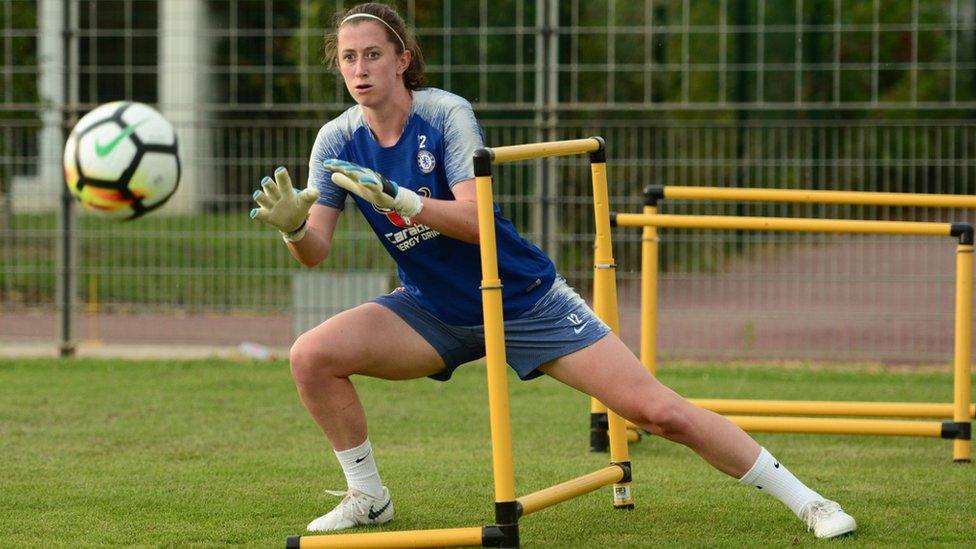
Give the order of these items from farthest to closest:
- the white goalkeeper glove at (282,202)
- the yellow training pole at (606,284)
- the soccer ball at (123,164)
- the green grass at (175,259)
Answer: the green grass at (175,259)
the soccer ball at (123,164)
the yellow training pole at (606,284)
the white goalkeeper glove at (282,202)

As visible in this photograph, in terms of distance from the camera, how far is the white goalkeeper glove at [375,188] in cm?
401

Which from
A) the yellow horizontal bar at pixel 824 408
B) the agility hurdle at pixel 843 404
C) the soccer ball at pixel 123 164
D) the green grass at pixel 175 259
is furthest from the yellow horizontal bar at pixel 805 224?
the green grass at pixel 175 259

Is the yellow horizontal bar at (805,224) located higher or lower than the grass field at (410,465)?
higher

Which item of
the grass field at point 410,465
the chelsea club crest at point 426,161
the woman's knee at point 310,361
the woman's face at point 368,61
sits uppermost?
the woman's face at point 368,61

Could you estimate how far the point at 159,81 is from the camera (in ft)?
35.8

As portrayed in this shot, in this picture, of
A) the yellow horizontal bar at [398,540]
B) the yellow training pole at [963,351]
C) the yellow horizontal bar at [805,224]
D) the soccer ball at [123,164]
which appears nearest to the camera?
the yellow horizontal bar at [398,540]

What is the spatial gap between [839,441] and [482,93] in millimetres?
4203

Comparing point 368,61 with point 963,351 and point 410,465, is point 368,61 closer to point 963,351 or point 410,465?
point 410,465

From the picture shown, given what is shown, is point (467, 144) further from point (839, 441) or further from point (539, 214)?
point (539, 214)

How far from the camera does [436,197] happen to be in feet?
14.9

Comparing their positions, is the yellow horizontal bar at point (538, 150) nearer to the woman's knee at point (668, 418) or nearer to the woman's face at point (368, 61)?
the woman's face at point (368, 61)

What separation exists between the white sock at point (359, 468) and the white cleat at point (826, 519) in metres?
1.50

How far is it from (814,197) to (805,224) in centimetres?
24

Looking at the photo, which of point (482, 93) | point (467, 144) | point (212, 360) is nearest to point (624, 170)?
point (482, 93)
